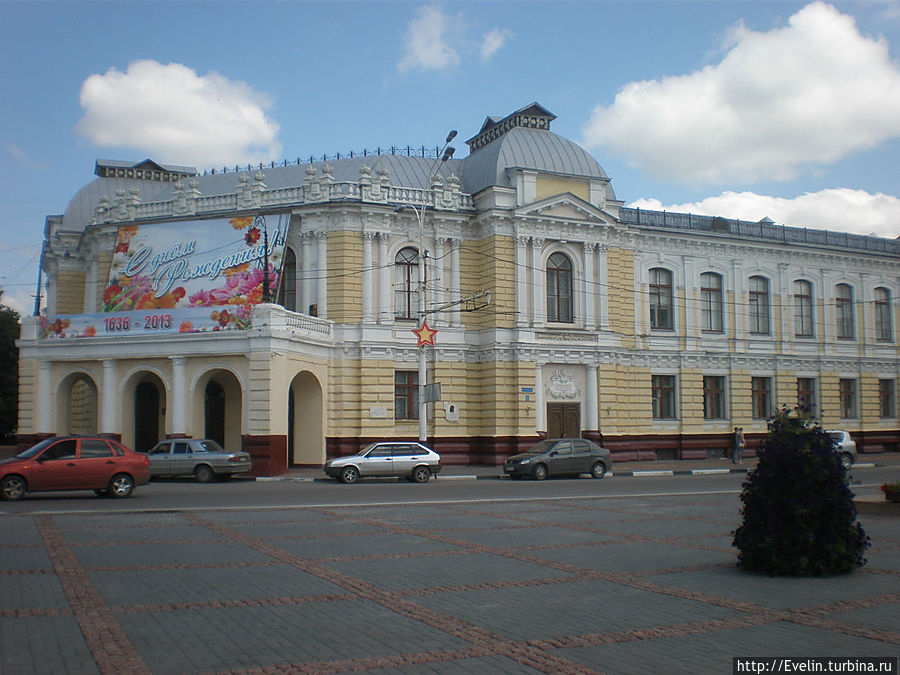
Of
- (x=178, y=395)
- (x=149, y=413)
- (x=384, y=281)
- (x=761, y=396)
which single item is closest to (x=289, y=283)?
(x=384, y=281)

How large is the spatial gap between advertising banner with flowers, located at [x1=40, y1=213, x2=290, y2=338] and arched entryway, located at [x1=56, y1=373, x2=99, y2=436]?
284cm

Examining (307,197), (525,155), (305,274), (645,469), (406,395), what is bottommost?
(645,469)

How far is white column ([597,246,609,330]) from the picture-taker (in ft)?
127

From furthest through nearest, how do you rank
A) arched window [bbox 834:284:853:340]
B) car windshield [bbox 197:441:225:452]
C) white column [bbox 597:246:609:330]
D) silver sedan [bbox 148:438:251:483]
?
arched window [bbox 834:284:853:340]
white column [bbox 597:246:609:330]
car windshield [bbox 197:441:225:452]
silver sedan [bbox 148:438:251:483]

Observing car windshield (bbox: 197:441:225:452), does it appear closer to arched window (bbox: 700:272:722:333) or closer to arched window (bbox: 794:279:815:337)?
arched window (bbox: 700:272:722:333)

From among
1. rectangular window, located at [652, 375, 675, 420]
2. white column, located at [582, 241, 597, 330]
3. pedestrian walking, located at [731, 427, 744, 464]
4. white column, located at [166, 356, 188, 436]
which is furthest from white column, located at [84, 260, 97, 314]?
pedestrian walking, located at [731, 427, 744, 464]

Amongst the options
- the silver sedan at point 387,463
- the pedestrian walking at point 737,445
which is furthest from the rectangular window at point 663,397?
the silver sedan at point 387,463

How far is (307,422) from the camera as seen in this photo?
3556 centimetres

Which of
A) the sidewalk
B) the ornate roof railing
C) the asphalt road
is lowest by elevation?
the sidewalk

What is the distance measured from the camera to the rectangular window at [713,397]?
4319cm

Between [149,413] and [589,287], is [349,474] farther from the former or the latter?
[589,287]

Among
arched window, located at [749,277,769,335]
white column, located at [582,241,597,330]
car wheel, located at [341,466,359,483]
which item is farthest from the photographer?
arched window, located at [749,277,769,335]

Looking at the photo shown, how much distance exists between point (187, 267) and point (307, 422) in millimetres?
8299

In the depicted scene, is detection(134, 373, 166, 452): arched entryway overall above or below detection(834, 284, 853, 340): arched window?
below
